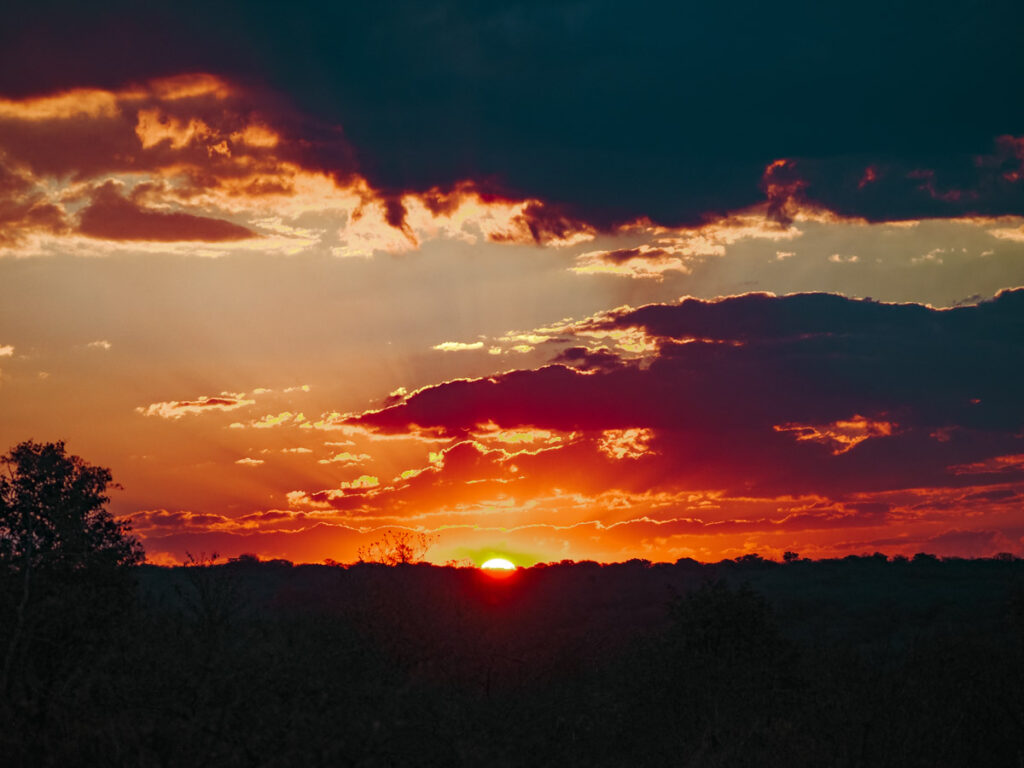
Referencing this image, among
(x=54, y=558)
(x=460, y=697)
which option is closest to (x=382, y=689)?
(x=460, y=697)

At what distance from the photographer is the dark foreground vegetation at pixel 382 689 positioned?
110 ft

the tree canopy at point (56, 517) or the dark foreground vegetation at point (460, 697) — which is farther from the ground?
the tree canopy at point (56, 517)

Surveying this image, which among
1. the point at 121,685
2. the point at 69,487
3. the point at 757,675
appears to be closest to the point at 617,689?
the point at 757,675

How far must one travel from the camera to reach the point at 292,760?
29.9 meters

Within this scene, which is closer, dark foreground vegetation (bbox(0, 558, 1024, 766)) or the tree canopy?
dark foreground vegetation (bbox(0, 558, 1024, 766))

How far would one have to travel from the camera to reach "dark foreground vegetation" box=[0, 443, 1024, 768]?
110 feet

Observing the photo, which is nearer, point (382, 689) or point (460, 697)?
point (382, 689)

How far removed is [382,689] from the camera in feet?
124

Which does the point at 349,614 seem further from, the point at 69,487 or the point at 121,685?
Result: the point at 121,685

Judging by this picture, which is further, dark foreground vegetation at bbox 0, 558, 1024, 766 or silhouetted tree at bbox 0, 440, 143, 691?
silhouetted tree at bbox 0, 440, 143, 691

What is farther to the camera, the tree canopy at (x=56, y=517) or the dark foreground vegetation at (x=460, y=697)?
the tree canopy at (x=56, y=517)

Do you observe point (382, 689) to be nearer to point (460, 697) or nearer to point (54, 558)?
point (460, 697)

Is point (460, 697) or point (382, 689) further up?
point (382, 689)

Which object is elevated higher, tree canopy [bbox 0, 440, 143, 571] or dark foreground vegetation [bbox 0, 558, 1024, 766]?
tree canopy [bbox 0, 440, 143, 571]
